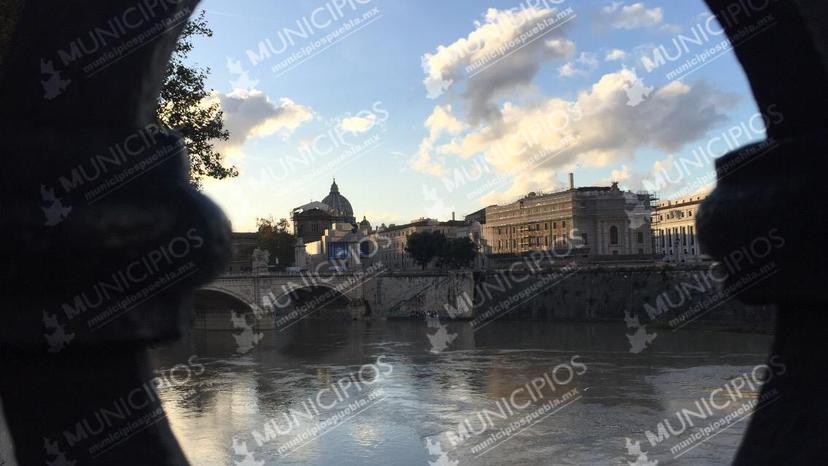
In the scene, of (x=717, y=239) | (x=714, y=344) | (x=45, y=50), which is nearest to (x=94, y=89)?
(x=45, y=50)

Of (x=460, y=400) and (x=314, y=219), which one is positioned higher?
(x=314, y=219)

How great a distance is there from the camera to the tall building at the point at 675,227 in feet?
193

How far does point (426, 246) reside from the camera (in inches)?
2153

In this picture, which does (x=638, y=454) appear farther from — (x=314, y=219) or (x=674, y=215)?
(x=314, y=219)

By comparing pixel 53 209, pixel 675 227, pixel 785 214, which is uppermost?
pixel 53 209

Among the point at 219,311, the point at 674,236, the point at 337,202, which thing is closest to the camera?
the point at 219,311

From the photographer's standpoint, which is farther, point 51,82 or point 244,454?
point 244,454

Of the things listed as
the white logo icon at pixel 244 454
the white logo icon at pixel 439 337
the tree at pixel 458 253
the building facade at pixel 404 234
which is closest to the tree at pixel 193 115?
the white logo icon at pixel 244 454

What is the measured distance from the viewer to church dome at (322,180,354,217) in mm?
88312

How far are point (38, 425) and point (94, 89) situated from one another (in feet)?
1.30

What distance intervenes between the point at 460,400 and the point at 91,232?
551 inches

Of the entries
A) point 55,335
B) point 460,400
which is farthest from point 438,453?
point 55,335

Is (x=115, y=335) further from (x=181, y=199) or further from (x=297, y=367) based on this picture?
(x=297, y=367)

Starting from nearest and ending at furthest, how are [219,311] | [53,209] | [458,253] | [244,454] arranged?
1. [53,209]
2. [244,454]
3. [219,311]
4. [458,253]
